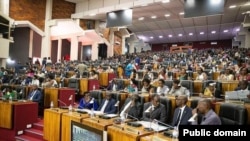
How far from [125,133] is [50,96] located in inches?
207

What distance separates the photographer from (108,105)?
19.9 ft

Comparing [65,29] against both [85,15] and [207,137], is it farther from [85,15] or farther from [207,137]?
[207,137]

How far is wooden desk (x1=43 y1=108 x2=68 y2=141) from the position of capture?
17.2ft

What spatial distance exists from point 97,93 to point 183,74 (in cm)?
331

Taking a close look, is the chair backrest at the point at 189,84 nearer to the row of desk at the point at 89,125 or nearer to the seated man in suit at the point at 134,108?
the seated man in suit at the point at 134,108

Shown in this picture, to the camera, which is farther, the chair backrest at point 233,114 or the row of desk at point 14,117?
the row of desk at point 14,117

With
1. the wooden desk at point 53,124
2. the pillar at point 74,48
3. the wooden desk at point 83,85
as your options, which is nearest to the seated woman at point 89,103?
the wooden desk at point 53,124

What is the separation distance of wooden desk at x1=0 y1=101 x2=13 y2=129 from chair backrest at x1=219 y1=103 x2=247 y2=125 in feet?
17.0

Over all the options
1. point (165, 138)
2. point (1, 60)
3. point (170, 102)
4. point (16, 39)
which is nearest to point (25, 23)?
point (16, 39)

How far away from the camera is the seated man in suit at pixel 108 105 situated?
236 inches

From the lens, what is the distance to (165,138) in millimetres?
3201

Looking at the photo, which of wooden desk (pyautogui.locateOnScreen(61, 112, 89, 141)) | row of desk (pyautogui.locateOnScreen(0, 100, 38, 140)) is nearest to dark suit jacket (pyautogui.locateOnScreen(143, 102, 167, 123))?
wooden desk (pyautogui.locateOnScreen(61, 112, 89, 141))

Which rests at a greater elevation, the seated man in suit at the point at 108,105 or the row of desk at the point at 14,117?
the seated man in suit at the point at 108,105

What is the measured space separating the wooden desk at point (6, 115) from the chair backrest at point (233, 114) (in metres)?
5.17
